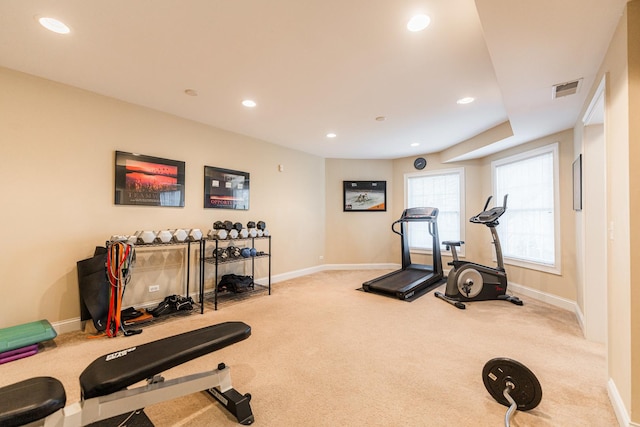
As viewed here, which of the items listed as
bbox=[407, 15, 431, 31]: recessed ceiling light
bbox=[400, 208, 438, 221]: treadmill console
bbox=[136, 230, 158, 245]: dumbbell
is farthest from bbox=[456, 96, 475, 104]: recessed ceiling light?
bbox=[136, 230, 158, 245]: dumbbell

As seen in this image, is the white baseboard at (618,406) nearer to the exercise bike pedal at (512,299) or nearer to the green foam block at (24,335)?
the exercise bike pedal at (512,299)

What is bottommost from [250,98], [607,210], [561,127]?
[607,210]

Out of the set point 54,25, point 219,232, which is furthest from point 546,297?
point 54,25

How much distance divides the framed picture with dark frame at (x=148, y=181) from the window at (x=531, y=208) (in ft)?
17.4

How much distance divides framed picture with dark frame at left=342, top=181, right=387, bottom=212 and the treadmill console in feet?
3.87

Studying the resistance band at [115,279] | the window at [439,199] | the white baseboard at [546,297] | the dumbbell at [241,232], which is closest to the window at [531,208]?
the white baseboard at [546,297]

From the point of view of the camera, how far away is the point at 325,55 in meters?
2.43

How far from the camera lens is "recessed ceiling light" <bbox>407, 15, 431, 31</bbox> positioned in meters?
1.96

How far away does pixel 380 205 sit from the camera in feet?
21.6

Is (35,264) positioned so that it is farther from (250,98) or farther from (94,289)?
(250,98)

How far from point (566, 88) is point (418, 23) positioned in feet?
5.55

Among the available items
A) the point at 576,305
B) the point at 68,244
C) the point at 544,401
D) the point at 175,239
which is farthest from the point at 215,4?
the point at 576,305

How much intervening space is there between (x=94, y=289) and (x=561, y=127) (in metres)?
5.95

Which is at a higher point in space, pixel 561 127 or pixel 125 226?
A: pixel 561 127
